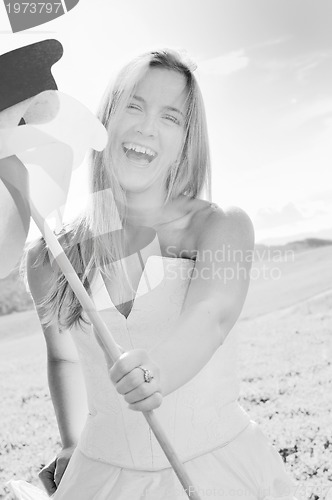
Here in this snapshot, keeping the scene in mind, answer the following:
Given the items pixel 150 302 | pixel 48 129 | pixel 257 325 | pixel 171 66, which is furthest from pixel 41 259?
pixel 257 325

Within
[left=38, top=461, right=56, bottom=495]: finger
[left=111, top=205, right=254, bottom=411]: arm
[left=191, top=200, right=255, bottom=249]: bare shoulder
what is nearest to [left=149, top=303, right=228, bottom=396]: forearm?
[left=111, top=205, right=254, bottom=411]: arm

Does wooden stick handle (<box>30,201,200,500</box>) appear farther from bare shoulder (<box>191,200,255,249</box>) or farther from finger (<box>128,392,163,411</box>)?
bare shoulder (<box>191,200,255,249</box>)

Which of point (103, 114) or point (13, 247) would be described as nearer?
point (13, 247)

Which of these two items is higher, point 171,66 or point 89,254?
point 171,66

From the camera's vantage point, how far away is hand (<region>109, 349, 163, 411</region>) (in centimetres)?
105

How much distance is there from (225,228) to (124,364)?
1.59 feet

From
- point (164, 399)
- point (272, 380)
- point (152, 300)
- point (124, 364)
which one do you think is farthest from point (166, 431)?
point (272, 380)

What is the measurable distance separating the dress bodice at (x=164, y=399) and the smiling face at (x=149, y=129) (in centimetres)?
21

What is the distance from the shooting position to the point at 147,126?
1.57 m

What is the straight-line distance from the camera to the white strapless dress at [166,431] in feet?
4.64

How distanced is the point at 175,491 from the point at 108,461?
0.18m

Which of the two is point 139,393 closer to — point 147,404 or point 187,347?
point 147,404

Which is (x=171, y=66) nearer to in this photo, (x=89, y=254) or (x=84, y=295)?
(x=89, y=254)

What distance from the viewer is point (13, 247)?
130 cm
